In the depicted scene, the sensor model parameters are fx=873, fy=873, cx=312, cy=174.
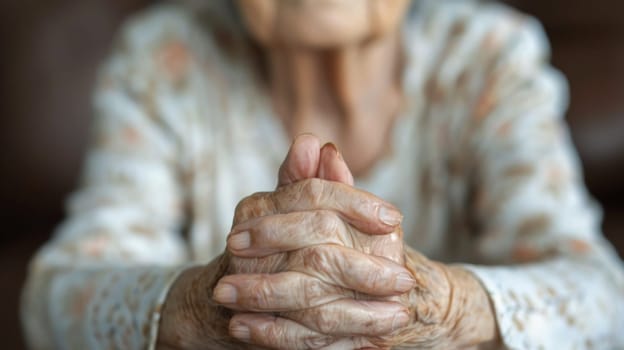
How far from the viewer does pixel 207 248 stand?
104 centimetres

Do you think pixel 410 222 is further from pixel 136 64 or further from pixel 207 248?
pixel 136 64

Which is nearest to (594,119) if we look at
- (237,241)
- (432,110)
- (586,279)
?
(432,110)

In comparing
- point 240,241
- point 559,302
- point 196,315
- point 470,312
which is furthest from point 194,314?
point 559,302

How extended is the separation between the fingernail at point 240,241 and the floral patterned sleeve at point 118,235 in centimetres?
15

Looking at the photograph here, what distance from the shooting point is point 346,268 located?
58 centimetres

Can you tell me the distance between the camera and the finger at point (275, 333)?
1.94ft

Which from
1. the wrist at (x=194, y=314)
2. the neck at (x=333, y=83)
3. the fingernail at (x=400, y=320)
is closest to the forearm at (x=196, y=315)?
the wrist at (x=194, y=314)

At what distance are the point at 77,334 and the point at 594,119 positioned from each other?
1014 mm

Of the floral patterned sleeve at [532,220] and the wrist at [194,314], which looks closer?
the wrist at [194,314]

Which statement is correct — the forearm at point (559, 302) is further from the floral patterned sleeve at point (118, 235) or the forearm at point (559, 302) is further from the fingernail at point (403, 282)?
the floral patterned sleeve at point (118, 235)

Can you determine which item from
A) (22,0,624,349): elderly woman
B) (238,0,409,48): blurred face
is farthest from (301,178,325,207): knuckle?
(238,0,409,48): blurred face

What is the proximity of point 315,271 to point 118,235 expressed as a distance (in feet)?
1.38

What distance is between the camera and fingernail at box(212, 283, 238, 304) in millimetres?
589

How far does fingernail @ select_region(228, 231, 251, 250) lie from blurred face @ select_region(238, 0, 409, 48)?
36 cm
